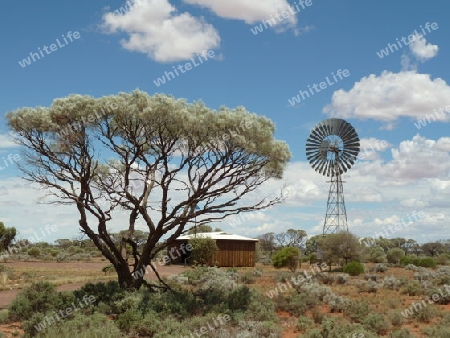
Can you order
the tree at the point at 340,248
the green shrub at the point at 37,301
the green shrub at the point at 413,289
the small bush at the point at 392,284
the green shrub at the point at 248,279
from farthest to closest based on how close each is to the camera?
the tree at the point at 340,248
the green shrub at the point at 248,279
the small bush at the point at 392,284
the green shrub at the point at 413,289
the green shrub at the point at 37,301

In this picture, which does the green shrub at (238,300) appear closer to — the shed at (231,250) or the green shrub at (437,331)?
the green shrub at (437,331)

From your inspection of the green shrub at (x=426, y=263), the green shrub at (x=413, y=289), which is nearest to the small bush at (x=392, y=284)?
the green shrub at (x=413, y=289)

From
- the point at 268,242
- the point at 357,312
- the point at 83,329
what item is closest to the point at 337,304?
the point at 357,312

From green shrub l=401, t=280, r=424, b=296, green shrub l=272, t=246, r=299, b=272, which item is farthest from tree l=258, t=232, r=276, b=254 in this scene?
green shrub l=401, t=280, r=424, b=296

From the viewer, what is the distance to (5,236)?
198 ft

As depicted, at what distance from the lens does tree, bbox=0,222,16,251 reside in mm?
59406

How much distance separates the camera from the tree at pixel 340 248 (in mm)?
44312

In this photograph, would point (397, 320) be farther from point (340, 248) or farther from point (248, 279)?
point (340, 248)

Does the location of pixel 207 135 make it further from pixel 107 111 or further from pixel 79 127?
pixel 79 127

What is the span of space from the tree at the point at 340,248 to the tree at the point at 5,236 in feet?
122

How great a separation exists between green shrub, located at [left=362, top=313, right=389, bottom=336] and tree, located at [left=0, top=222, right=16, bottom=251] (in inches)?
2025

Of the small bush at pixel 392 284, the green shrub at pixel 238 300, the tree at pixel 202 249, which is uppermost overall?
the tree at pixel 202 249

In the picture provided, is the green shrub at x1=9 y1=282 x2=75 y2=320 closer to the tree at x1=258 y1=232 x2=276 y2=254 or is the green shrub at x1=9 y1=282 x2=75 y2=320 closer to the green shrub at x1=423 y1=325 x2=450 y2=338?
the green shrub at x1=423 y1=325 x2=450 y2=338

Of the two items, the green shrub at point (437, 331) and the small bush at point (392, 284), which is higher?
the small bush at point (392, 284)
